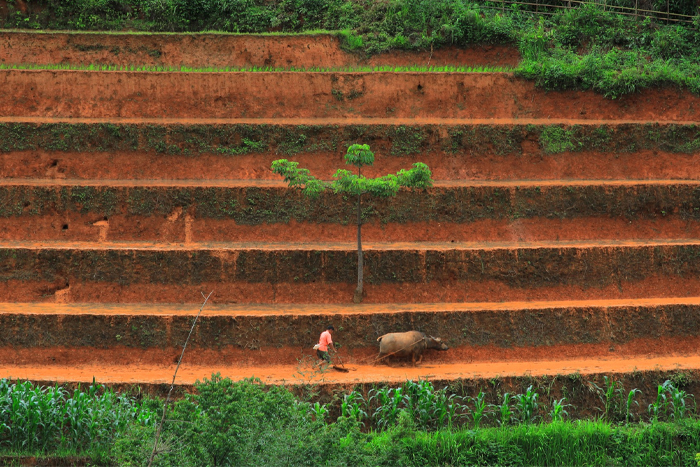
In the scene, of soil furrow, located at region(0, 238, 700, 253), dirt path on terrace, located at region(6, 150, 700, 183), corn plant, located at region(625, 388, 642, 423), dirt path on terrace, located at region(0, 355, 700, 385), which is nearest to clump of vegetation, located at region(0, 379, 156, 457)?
dirt path on terrace, located at region(0, 355, 700, 385)

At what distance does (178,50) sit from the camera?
23859mm

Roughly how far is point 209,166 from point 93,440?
10.3 meters

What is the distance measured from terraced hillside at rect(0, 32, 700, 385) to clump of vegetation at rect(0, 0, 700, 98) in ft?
6.23

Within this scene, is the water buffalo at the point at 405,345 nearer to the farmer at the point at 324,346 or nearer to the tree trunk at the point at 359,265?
the farmer at the point at 324,346

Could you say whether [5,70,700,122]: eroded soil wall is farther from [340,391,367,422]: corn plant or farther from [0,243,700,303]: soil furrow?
[340,391,367,422]: corn plant

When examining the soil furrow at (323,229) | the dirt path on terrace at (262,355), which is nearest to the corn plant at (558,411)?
the dirt path on terrace at (262,355)

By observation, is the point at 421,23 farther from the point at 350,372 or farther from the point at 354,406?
the point at 354,406

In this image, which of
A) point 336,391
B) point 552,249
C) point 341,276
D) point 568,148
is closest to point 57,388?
point 336,391

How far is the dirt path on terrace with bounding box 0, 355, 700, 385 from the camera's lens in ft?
44.7

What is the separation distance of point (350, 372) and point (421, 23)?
15.1 m

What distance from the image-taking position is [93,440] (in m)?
10.7

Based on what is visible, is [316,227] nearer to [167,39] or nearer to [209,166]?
[209,166]

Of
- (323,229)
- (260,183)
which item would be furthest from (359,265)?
(260,183)

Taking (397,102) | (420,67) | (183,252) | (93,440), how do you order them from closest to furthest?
1. (93,440)
2. (183,252)
3. (397,102)
4. (420,67)
